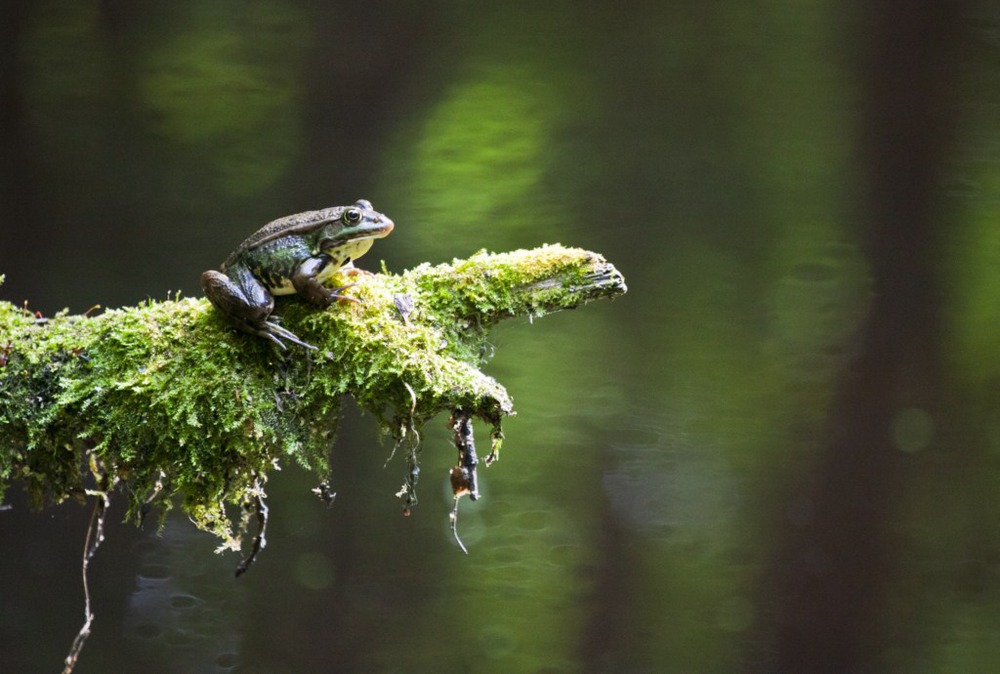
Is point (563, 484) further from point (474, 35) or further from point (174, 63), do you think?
point (174, 63)

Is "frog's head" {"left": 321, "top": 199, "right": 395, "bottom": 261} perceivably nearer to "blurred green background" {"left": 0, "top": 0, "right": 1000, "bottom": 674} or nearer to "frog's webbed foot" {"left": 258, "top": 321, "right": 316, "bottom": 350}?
"frog's webbed foot" {"left": 258, "top": 321, "right": 316, "bottom": 350}

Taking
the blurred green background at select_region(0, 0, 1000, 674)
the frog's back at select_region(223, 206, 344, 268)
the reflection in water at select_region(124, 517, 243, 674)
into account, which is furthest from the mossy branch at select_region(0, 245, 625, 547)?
the reflection in water at select_region(124, 517, 243, 674)

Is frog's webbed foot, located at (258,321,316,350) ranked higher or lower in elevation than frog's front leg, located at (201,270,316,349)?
lower

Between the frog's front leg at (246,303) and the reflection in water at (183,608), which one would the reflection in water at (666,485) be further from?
the frog's front leg at (246,303)

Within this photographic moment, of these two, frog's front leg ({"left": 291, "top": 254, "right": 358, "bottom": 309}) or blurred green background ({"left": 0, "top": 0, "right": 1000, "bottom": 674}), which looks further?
blurred green background ({"left": 0, "top": 0, "right": 1000, "bottom": 674})

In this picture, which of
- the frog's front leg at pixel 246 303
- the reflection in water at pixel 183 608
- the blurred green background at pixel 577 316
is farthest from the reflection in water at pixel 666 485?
the frog's front leg at pixel 246 303

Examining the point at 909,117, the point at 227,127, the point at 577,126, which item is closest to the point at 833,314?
the point at 909,117
